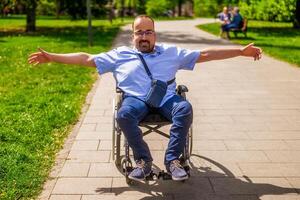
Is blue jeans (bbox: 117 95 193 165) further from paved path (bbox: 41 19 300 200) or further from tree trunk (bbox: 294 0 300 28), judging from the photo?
→ tree trunk (bbox: 294 0 300 28)

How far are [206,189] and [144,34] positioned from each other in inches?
64.4

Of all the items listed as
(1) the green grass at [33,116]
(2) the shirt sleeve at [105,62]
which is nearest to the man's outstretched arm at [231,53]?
(2) the shirt sleeve at [105,62]

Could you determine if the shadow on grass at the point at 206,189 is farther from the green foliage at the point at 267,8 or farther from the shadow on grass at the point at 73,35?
the green foliage at the point at 267,8

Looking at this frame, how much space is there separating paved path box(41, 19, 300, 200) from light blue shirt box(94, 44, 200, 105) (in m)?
0.89

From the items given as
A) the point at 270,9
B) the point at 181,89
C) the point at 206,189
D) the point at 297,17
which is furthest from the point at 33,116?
the point at 270,9

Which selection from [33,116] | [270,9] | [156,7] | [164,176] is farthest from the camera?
[156,7]

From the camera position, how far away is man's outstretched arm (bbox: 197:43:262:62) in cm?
510

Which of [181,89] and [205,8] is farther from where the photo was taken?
[205,8]

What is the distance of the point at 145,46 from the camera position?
512cm

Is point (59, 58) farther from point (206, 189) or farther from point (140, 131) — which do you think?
point (206, 189)

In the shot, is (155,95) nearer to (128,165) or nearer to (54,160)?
(128,165)

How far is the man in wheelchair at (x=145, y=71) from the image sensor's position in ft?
15.1

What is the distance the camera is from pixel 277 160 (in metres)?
5.61

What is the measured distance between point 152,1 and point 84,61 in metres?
56.5
